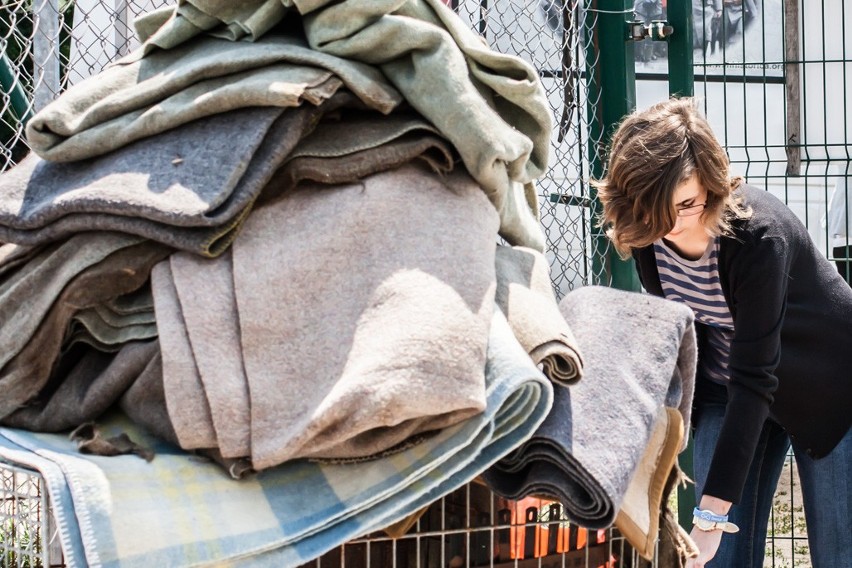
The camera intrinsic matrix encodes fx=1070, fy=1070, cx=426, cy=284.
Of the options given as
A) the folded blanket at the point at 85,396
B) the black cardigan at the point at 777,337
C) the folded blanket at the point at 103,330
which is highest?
the folded blanket at the point at 103,330

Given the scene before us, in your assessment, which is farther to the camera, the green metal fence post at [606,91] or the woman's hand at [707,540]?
the green metal fence post at [606,91]

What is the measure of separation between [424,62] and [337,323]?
321mm

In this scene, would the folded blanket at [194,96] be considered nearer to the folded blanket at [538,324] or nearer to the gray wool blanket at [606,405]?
the folded blanket at [538,324]

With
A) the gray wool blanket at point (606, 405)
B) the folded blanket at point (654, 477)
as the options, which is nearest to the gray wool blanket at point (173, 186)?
the gray wool blanket at point (606, 405)

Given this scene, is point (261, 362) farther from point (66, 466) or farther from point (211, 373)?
point (66, 466)

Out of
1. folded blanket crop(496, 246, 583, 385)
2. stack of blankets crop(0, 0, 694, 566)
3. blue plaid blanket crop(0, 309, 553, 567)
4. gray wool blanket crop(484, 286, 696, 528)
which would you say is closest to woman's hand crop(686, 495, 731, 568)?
gray wool blanket crop(484, 286, 696, 528)

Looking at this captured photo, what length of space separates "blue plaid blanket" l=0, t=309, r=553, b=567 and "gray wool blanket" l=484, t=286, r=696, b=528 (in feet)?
0.30

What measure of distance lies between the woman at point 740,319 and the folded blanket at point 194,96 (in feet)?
2.73

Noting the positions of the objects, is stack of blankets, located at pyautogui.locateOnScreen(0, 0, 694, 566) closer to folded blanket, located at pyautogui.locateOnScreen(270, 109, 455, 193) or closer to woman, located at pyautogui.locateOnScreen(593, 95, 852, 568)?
folded blanket, located at pyautogui.locateOnScreen(270, 109, 455, 193)

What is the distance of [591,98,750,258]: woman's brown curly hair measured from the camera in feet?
6.07

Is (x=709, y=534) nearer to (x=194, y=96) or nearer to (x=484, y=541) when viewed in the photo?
(x=484, y=541)

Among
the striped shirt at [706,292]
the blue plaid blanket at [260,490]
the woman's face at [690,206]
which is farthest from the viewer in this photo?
the striped shirt at [706,292]

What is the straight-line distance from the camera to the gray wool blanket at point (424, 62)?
3.79ft

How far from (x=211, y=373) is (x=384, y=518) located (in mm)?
217
